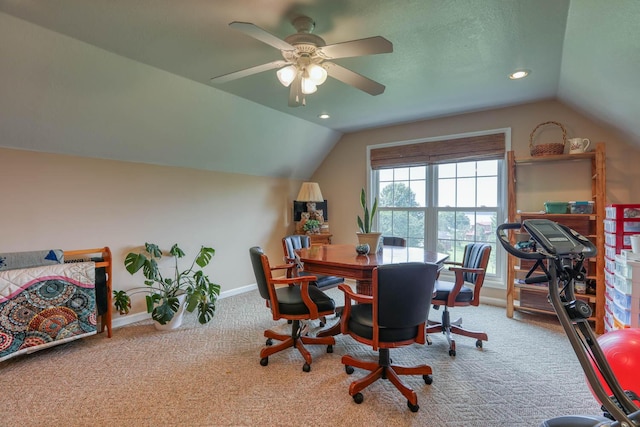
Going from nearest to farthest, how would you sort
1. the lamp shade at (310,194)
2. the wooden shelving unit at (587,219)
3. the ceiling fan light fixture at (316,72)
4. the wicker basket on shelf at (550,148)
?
the ceiling fan light fixture at (316,72) → the wooden shelving unit at (587,219) → the wicker basket on shelf at (550,148) → the lamp shade at (310,194)

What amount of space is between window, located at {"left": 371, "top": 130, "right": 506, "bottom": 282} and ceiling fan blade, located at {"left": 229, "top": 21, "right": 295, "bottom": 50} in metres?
2.95

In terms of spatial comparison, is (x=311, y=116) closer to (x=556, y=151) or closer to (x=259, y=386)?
(x=556, y=151)

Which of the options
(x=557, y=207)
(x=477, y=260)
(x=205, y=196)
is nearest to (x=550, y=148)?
(x=557, y=207)

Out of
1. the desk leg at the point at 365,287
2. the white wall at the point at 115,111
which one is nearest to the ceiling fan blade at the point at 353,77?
the desk leg at the point at 365,287

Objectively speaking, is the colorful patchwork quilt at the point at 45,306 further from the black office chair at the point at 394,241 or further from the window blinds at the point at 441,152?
the window blinds at the point at 441,152

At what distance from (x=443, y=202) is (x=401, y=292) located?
9.07 feet

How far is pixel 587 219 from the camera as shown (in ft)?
10.5

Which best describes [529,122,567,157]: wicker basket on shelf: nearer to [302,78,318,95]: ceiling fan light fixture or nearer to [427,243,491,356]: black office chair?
[427,243,491,356]: black office chair

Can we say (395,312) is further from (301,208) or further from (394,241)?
(301,208)

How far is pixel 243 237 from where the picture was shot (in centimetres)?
445

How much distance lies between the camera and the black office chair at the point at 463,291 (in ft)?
8.00

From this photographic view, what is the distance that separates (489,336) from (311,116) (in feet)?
10.6

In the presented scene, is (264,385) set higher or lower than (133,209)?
lower

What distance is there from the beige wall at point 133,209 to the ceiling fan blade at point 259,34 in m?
2.43
